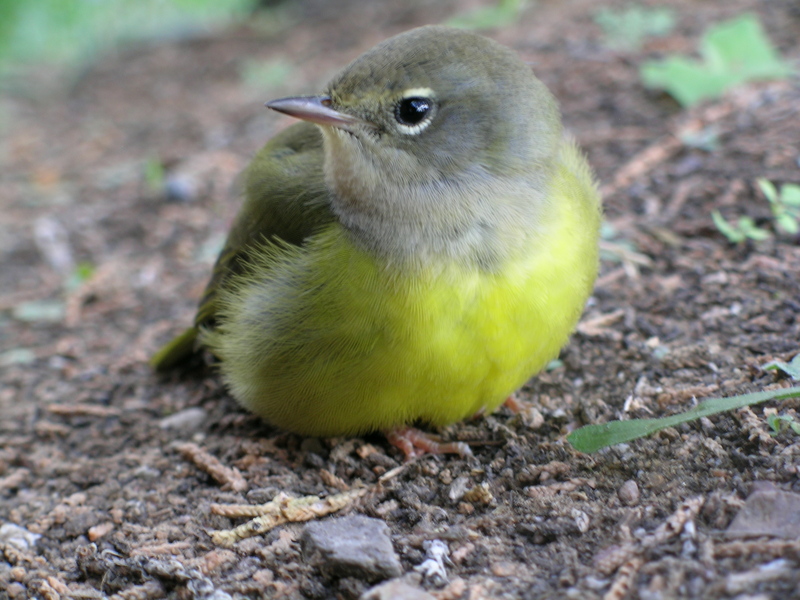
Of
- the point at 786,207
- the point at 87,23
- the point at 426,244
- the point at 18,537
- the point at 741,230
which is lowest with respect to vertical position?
the point at 18,537

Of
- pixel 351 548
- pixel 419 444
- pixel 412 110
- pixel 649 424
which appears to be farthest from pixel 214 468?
pixel 649 424

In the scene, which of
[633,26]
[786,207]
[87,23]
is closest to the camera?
[786,207]

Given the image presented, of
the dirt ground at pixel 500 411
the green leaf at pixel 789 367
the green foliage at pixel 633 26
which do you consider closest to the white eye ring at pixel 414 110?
the dirt ground at pixel 500 411

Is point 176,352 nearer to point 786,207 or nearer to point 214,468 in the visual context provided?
point 214,468

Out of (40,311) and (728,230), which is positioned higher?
(728,230)

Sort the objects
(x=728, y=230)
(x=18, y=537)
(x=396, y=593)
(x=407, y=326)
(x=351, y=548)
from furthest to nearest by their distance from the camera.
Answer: (x=728, y=230) < (x=18, y=537) < (x=407, y=326) < (x=351, y=548) < (x=396, y=593)

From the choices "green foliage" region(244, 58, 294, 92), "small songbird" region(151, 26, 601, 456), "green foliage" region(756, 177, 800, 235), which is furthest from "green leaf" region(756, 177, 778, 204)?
"green foliage" region(244, 58, 294, 92)

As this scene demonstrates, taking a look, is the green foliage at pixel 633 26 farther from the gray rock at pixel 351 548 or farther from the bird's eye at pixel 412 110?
the gray rock at pixel 351 548

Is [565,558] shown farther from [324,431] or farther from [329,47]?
[329,47]
